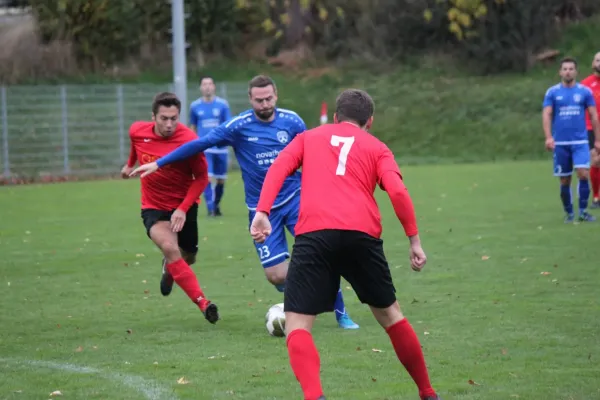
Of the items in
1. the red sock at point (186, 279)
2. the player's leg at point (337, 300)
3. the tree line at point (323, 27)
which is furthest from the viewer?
the tree line at point (323, 27)

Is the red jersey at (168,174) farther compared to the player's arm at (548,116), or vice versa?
the player's arm at (548,116)

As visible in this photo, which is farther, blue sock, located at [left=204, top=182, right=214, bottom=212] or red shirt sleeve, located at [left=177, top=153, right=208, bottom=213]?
blue sock, located at [left=204, top=182, right=214, bottom=212]

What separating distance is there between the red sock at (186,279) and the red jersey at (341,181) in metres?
3.12

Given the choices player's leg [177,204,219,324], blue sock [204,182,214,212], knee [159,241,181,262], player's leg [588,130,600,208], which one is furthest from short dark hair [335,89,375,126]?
blue sock [204,182,214,212]

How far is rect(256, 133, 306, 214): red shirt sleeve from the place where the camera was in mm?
6203

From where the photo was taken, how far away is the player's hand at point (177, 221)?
9430 mm

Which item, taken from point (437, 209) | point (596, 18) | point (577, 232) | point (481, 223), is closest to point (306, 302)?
point (577, 232)

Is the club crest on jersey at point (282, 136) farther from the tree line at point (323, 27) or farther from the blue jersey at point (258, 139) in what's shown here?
the tree line at point (323, 27)

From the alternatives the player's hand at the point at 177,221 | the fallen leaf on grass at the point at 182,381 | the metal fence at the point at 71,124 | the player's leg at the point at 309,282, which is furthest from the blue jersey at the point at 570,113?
the metal fence at the point at 71,124

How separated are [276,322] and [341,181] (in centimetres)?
267

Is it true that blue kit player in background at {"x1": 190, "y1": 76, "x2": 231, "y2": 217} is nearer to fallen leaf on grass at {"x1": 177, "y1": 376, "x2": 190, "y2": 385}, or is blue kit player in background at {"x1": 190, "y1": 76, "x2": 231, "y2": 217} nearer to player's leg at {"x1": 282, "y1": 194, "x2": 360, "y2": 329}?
player's leg at {"x1": 282, "y1": 194, "x2": 360, "y2": 329}

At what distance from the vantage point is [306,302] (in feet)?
20.0

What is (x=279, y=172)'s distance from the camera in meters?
6.23

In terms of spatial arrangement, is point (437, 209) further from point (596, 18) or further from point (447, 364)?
point (596, 18)
